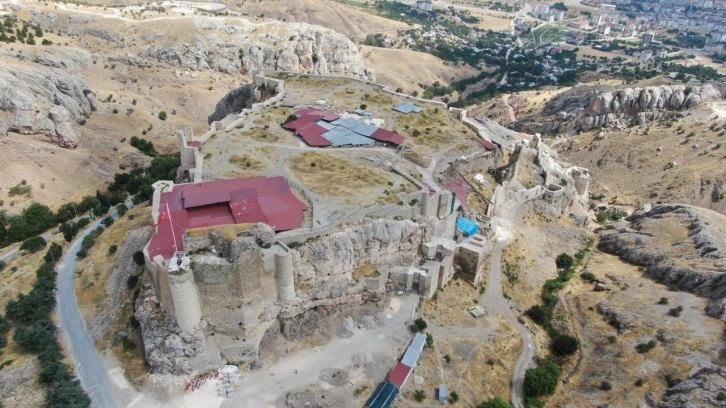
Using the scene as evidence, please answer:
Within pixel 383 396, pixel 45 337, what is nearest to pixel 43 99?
pixel 45 337

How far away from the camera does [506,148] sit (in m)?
84.4

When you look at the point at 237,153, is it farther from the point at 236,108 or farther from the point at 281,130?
the point at 236,108

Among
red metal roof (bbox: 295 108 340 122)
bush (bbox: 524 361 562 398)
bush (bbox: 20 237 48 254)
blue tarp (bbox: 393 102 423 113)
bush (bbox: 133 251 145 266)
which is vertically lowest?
bush (bbox: 524 361 562 398)

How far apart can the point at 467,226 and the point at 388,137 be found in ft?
53.9

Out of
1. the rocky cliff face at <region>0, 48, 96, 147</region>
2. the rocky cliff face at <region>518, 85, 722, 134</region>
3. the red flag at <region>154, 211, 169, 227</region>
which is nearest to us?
the red flag at <region>154, 211, 169, 227</region>

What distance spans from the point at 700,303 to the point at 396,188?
112 ft

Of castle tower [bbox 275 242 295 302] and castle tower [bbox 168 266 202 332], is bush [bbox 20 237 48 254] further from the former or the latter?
castle tower [bbox 275 242 295 302]

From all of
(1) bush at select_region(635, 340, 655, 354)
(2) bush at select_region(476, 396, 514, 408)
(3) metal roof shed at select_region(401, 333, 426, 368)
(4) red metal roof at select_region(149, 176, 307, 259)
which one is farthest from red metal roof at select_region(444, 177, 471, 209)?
(2) bush at select_region(476, 396, 514, 408)

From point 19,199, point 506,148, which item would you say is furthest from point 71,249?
point 506,148

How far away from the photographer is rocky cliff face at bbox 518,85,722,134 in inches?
4304

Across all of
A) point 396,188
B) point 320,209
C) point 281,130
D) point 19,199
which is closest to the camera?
point 320,209

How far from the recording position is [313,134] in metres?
65.6

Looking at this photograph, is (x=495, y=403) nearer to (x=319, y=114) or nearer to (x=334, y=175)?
(x=334, y=175)

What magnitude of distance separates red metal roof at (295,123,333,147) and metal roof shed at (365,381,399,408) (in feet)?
106
